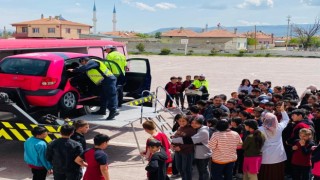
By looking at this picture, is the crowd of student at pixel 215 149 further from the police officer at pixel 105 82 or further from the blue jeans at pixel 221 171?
the police officer at pixel 105 82

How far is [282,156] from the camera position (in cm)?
601

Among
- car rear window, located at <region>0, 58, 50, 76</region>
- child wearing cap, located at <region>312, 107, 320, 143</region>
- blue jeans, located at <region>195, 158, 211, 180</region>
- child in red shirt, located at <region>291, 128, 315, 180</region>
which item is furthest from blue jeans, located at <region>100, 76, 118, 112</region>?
child wearing cap, located at <region>312, 107, 320, 143</region>

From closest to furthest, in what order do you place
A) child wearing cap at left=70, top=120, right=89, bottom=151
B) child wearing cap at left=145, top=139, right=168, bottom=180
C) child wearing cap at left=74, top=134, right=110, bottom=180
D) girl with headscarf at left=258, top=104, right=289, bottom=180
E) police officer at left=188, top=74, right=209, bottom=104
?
child wearing cap at left=74, top=134, right=110, bottom=180 → child wearing cap at left=145, top=139, right=168, bottom=180 → child wearing cap at left=70, top=120, right=89, bottom=151 → girl with headscarf at left=258, top=104, right=289, bottom=180 → police officer at left=188, top=74, right=209, bottom=104

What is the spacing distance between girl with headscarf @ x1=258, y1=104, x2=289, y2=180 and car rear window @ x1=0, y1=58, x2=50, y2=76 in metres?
4.08

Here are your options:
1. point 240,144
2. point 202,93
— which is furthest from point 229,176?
point 202,93

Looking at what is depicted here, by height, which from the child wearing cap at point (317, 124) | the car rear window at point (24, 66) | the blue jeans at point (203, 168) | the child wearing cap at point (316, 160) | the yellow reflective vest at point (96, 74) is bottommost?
the blue jeans at point (203, 168)

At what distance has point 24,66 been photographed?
24.9 ft

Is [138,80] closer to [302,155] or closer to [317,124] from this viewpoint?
[317,124]

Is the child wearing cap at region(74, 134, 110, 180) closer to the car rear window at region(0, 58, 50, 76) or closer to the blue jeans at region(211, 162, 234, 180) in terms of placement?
the blue jeans at region(211, 162, 234, 180)

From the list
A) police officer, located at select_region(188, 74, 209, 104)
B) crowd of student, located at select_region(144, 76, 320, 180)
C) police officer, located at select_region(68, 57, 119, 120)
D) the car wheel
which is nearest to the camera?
crowd of student, located at select_region(144, 76, 320, 180)

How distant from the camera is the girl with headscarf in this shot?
5.78 m

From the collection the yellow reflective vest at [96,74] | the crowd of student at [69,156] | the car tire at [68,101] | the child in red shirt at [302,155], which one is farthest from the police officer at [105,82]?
the child in red shirt at [302,155]

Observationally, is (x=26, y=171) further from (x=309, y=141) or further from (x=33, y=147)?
(x=309, y=141)

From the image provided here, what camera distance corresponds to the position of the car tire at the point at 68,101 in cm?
755
